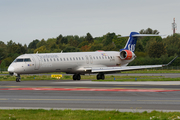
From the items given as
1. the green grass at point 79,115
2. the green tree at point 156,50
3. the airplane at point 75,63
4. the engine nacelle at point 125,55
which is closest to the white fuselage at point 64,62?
the airplane at point 75,63

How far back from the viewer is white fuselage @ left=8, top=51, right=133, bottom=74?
35.1 meters

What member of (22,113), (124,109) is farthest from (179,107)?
(22,113)

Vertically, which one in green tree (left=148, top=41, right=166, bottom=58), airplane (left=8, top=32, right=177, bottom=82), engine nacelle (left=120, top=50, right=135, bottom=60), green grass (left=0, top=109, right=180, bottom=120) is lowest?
green grass (left=0, top=109, right=180, bottom=120)

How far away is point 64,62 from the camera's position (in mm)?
38094

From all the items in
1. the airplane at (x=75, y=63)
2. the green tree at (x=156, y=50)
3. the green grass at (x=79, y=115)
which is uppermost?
the green tree at (x=156, y=50)

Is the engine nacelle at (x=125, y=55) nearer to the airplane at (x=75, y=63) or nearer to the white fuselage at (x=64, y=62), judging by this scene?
the airplane at (x=75, y=63)

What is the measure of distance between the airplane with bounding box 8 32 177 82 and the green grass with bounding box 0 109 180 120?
22.6 metres

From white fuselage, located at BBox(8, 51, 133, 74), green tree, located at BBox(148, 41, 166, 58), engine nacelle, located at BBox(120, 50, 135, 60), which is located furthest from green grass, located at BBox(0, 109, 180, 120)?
green tree, located at BBox(148, 41, 166, 58)

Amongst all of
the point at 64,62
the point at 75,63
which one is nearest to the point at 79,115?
the point at 64,62

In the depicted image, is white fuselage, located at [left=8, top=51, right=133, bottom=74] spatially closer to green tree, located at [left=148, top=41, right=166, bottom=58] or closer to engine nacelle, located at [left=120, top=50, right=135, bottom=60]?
engine nacelle, located at [left=120, top=50, right=135, bottom=60]

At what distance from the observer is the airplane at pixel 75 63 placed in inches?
1387

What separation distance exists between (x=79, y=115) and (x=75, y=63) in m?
27.6

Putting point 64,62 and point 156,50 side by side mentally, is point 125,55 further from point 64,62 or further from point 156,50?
point 156,50

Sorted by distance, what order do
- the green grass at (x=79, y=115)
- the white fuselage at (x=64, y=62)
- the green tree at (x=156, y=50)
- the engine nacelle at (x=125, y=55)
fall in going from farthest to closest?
the green tree at (x=156, y=50) < the engine nacelle at (x=125, y=55) < the white fuselage at (x=64, y=62) < the green grass at (x=79, y=115)
